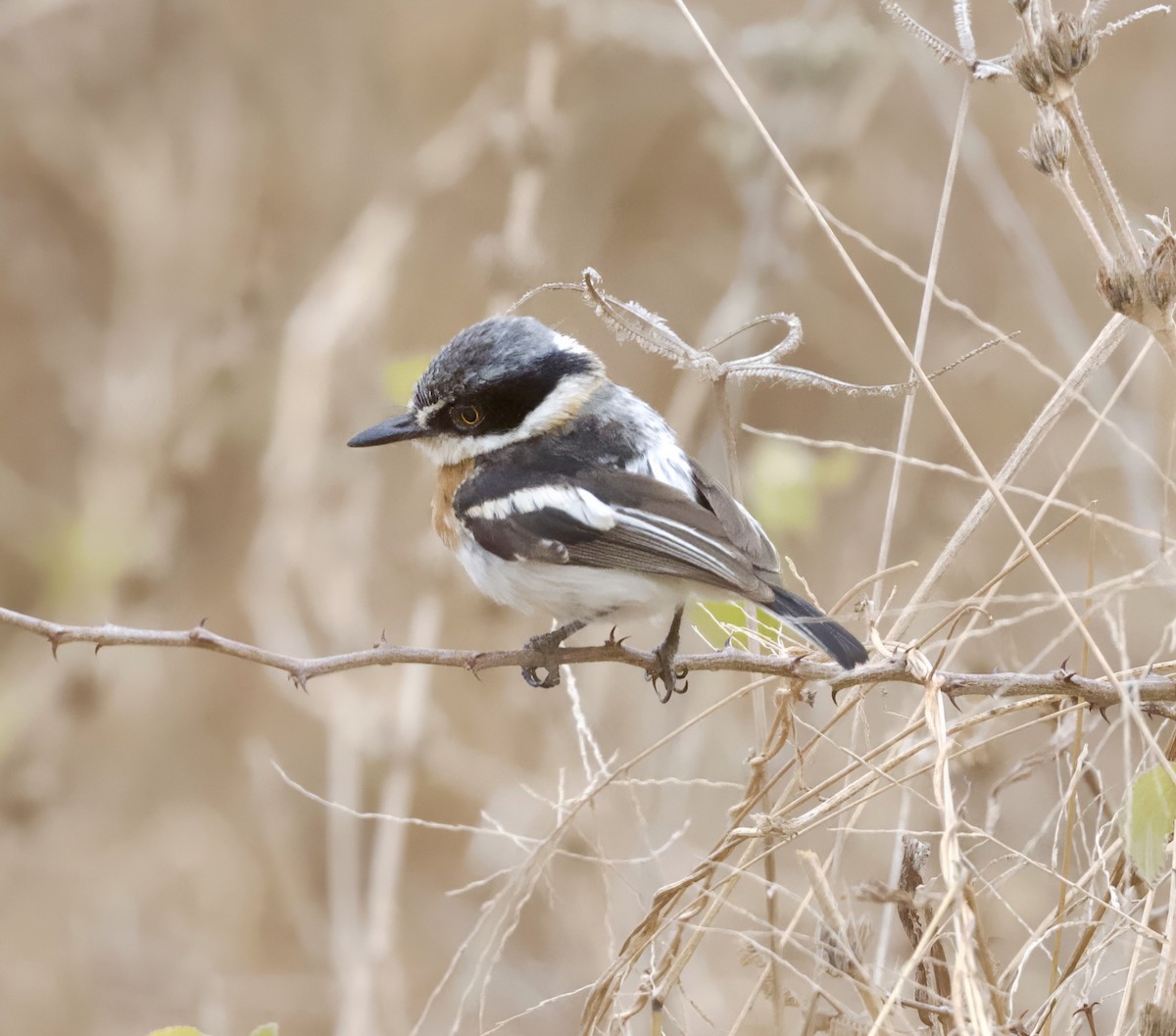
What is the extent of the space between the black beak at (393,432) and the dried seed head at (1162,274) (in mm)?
1840

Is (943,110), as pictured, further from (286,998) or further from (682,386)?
(286,998)

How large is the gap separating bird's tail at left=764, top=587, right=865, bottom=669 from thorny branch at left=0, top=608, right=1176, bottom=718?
3cm

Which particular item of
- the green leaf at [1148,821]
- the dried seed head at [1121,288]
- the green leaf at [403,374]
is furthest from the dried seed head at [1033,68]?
the green leaf at [403,374]

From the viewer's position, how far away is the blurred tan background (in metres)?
4.57

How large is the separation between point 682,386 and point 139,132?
283 cm

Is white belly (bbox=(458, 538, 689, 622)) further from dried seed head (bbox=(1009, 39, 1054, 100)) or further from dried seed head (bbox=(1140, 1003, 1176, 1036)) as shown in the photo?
dried seed head (bbox=(1140, 1003, 1176, 1036))

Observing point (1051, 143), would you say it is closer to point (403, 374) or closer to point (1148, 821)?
point (1148, 821)

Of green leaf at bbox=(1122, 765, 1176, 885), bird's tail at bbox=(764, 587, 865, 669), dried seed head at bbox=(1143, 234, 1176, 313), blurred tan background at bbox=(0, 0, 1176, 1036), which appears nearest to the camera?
green leaf at bbox=(1122, 765, 1176, 885)

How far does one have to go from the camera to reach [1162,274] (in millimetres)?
1719

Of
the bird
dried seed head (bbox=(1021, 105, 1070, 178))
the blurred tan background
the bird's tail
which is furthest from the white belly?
dried seed head (bbox=(1021, 105, 1070, 178))

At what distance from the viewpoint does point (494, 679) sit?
5734mm

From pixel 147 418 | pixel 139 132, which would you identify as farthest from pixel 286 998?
pixel 139 132

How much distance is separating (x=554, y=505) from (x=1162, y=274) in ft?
4.83

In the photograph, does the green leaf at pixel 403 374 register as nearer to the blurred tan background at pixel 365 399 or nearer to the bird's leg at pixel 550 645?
the bird's leg at pixel 550 645
